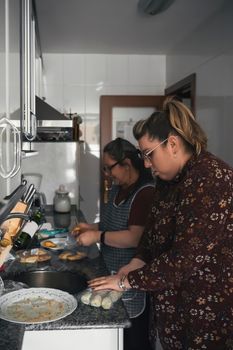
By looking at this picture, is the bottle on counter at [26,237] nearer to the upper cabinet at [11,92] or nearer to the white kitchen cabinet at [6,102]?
the upper cabinet at [11,92]

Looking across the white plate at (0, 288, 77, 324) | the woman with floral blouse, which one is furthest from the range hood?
the white plate at (0, 288, 77, 324)

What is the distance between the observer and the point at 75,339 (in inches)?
42.6

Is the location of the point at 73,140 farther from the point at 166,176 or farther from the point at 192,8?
the point at 166,176

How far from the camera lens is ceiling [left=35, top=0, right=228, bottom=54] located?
2.39 m

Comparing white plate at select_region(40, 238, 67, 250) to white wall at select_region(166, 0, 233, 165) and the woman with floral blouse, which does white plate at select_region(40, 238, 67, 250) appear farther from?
white wall at select_region(166, 0, 233, 165)

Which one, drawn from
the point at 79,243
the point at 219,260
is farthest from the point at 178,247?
the point at 79,243

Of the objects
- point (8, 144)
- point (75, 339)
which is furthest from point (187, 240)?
point (8, 144)

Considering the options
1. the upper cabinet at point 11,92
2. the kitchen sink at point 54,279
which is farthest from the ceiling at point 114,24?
the kitchen sink at point 54,279

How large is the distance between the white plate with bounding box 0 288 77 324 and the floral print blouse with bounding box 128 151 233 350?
8.6 inches

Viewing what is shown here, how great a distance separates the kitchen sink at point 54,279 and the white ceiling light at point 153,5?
5.26ft

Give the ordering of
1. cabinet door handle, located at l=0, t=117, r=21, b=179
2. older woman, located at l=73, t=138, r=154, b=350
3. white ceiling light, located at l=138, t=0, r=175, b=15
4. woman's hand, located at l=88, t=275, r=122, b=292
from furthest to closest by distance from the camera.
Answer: white ceiling light, located at l=138, t=0, r=175, b=15 < older woman, located at l=73, t=138, r=154, b=350 < woman's hand, located at l=88, t=275, r=122, b=292 < cabinet door handle, located at l=0, t=117, r=21, b=179

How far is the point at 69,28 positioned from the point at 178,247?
2.23 metres

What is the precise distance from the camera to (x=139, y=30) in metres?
2.88

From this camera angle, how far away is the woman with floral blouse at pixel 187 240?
1086 millimetres
